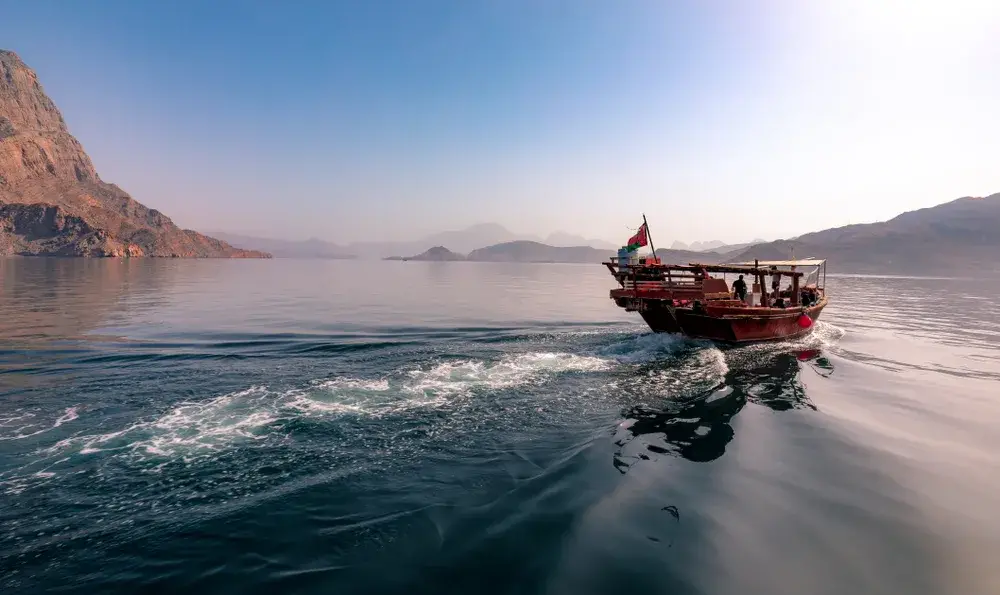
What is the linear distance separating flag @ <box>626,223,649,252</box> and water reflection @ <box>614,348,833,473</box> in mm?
9603

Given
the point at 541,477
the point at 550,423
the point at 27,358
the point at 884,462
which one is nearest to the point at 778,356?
the point at 884,462

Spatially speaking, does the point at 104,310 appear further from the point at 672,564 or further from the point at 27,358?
the point at 672,564

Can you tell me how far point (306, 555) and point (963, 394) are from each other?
2332 cm

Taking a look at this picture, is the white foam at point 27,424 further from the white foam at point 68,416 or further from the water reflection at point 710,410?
the water reflection at point 710,410

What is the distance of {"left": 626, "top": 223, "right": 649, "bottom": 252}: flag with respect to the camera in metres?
27.7

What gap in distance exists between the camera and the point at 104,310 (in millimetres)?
31828

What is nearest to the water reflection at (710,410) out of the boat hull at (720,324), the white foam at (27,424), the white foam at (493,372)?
the boat hull at (720,324)

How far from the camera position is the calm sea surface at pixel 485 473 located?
20.9ft

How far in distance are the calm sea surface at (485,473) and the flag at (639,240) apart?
32.1 ft

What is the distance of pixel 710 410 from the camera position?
45.0 feet

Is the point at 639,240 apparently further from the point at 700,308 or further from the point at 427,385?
the point at 427,385

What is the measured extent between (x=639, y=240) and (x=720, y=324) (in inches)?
291

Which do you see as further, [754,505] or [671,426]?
[671,426]

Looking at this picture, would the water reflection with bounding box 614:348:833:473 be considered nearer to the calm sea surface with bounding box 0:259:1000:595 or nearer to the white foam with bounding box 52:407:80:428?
the calm sea surface with bounding box 0:259:1000:595
